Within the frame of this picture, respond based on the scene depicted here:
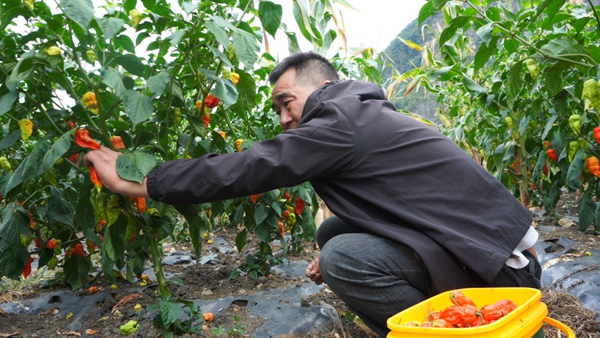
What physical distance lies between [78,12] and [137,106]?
0.86ft

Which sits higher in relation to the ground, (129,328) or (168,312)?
(168,312)

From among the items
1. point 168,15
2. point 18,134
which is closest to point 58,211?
point 18,134

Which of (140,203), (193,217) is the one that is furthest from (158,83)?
(193,217)

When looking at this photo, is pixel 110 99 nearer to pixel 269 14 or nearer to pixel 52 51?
pixel 52 51

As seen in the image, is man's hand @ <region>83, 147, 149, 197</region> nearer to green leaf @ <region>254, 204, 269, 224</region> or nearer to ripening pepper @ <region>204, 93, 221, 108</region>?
ripening pepper @ <region>204, 93, 221, 108</region>

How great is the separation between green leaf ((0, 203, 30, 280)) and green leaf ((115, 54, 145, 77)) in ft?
2.23

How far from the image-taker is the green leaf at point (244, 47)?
1396mm

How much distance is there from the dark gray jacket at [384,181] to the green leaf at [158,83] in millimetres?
229

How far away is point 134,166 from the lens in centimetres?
140

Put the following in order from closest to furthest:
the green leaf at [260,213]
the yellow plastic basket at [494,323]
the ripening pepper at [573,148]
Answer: the yellow plastic basket at [494,323], the green leaf at [260,213], the ripening pepper at [573,148]

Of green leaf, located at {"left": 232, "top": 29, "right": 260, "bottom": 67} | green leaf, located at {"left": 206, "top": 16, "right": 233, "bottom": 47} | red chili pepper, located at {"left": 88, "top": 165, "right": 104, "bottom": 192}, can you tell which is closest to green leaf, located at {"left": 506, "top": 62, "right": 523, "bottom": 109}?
green leaf, located at {"left": 232, "top": 29, "right": 260, "bottom": 67}

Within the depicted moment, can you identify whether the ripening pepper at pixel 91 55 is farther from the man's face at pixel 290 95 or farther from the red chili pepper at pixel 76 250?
the red chili pepper at pixel 76 250

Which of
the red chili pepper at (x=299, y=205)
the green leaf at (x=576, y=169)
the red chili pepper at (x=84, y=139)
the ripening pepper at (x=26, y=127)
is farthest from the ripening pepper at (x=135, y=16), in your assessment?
the green leaf at (x=576, y=169)

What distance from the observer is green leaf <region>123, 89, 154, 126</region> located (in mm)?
1302
